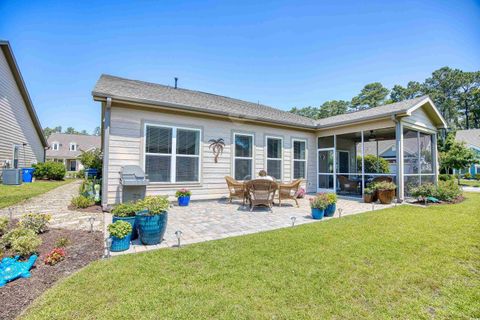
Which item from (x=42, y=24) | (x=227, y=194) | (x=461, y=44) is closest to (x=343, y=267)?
(x=227, y=194)

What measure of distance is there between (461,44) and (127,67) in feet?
55.1

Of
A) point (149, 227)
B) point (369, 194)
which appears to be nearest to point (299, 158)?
point (369, 194)

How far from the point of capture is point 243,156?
9188mm

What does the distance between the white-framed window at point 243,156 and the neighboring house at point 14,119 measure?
13032 mm

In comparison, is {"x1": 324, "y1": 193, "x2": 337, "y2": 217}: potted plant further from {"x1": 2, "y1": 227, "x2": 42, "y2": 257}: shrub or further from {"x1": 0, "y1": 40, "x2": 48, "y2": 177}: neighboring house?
{"x1": 0, "y1": 40, "x2": 48, "y2": 177}: neighboring house

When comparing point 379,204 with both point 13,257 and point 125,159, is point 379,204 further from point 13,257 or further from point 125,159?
point 13,257

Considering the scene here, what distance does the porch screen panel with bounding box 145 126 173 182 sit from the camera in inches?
282

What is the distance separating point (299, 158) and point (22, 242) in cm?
992

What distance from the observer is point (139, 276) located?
2.66 m

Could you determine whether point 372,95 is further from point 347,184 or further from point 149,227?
point 149,227

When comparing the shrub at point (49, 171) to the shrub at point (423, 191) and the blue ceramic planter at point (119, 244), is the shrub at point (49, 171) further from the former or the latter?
the shrub at point (423, 191)

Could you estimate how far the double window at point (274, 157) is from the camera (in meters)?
9.89

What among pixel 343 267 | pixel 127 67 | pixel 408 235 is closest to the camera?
pixel 343 267

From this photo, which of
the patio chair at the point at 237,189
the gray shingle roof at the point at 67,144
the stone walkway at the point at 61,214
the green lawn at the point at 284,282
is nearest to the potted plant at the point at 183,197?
the patio chair at the point at 237,189
